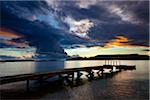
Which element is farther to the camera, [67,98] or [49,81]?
[49,81]

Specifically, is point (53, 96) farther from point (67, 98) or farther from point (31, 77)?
point (31, 77)

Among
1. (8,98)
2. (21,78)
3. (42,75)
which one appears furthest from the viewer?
(42,75)

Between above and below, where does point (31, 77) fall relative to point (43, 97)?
above

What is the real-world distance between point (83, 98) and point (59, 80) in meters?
9.59

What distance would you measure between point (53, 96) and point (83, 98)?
2.83 meters

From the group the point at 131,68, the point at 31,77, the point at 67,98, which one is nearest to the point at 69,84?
the point at 31,77

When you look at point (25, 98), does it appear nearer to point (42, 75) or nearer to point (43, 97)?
point (43, 97)

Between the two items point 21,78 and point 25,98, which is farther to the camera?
point 21,78

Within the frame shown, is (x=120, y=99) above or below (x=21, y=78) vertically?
below

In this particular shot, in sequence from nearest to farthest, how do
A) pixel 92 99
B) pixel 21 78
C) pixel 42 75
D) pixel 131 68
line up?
pixel 92 99, pixel 21 78, pixel 42 75, pixel 131 68

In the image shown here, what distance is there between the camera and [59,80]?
3025 centimetres

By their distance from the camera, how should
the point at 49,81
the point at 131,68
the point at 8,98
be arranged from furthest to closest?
the point at 131,68 < the point at 49,81 < the point at 8,98

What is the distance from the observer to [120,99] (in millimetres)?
20734

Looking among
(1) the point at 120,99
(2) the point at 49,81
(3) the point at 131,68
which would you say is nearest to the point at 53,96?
(1) the point at 120,99
